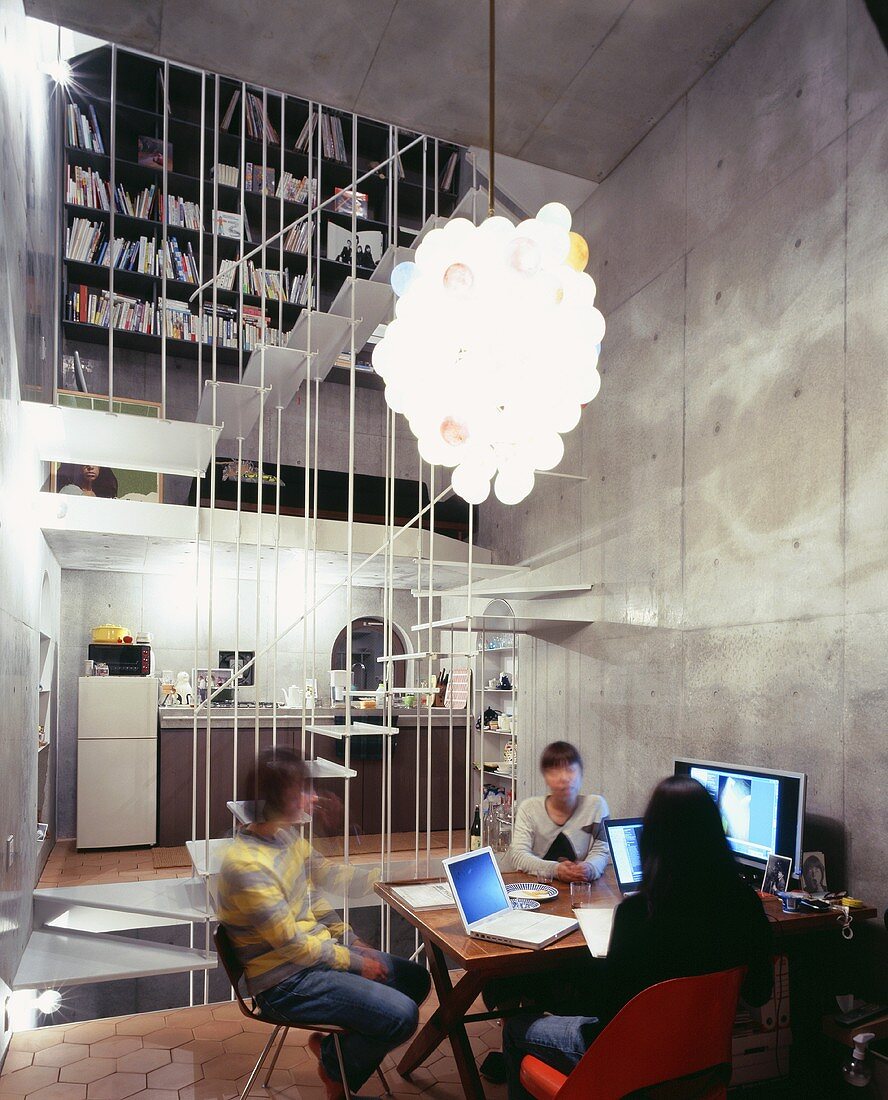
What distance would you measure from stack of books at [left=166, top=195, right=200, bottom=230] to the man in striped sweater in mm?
6152

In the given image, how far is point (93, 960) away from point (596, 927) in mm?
3181

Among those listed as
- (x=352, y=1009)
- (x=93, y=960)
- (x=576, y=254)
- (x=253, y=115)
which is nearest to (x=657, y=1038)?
(x=352, y=1009)

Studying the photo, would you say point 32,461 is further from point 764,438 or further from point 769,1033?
point 769,1033

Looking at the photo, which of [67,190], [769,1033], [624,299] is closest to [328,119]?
[67,190]

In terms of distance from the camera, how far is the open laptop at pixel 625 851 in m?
3.26

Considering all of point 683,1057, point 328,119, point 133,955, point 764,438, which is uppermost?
point 328,119

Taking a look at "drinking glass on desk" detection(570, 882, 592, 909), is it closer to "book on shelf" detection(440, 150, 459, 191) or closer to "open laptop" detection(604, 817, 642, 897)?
"open laptop" detection(604, 817, 642, 897)

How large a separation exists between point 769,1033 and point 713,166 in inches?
156

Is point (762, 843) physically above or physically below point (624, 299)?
below

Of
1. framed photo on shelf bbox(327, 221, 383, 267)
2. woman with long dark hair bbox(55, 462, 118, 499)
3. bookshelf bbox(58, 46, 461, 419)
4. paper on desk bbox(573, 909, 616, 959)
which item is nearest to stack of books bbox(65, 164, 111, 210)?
bookshelf bbox(58, 46, 461, 419)

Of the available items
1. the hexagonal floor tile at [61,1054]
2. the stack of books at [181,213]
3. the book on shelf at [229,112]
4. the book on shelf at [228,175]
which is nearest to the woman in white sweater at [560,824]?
the hexagonal floor tile at [61,1054]

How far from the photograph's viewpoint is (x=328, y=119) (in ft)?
26.9

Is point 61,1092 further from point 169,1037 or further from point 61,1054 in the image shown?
point 169,1037

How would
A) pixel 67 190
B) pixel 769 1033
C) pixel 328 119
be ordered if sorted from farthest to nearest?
pixel 328 119 < pixel 67 190 < pixel 769 1033
